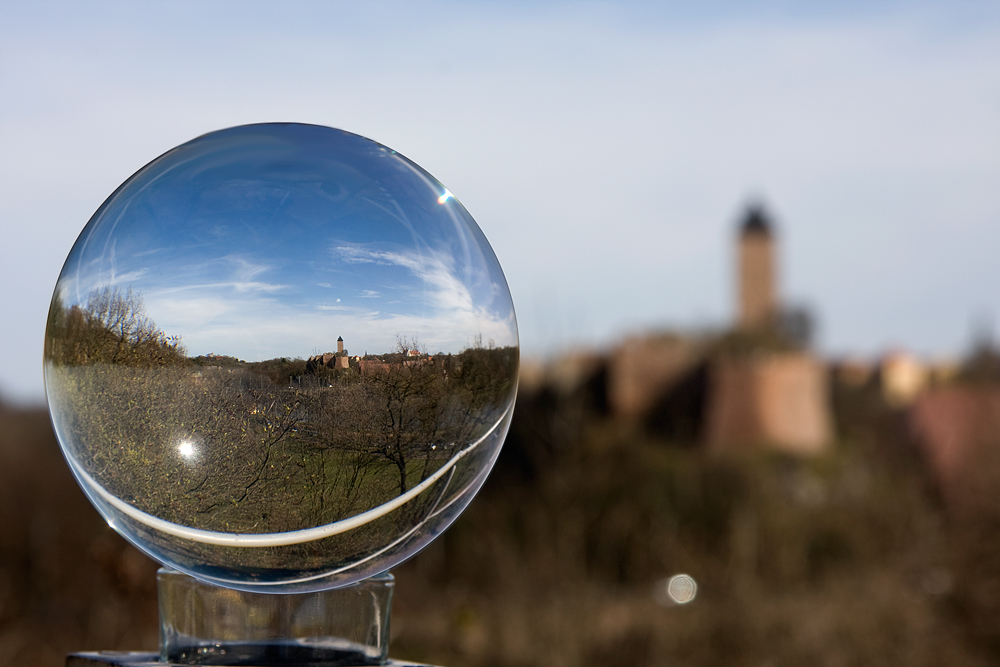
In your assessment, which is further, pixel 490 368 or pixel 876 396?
pixel 876 396

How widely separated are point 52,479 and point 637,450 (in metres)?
6.26

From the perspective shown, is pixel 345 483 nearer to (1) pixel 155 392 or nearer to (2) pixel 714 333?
(1) pixel 155 392

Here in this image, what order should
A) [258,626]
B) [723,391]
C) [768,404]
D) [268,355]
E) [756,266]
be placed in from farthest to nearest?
[756,266] → [768,404] → [723,391] → [258,626] → [268,355]

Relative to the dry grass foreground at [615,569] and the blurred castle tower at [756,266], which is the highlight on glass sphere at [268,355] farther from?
the blurred castle tower at [756,266]

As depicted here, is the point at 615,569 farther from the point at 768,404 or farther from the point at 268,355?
the point at 768,404

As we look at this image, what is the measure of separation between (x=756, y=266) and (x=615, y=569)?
3379 cm

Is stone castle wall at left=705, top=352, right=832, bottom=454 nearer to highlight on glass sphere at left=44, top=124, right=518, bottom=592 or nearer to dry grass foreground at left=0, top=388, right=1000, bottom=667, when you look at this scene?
dry grass foreground at left=0, top=388, right=1000, bottom=667

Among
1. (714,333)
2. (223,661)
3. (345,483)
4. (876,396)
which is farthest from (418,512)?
(876,396)

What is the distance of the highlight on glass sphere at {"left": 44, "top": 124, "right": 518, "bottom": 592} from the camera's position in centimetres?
103

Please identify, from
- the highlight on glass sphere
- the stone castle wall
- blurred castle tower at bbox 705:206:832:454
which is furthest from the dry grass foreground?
the stone castle wall

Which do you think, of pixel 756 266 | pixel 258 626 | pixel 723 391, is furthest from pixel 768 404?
pixel 756 266

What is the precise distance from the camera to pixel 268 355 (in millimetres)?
1022

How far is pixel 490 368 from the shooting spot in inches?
45.9

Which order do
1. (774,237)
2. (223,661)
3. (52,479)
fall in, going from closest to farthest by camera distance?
1. (223,661)
2. (52,479)
3. (774,237)
